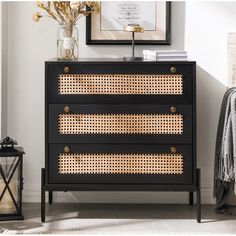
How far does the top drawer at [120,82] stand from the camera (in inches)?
124

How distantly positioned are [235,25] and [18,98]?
4.73 feet

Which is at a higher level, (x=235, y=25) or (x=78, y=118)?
(x=235, y=25)

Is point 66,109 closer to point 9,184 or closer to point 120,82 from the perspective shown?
point 120,82

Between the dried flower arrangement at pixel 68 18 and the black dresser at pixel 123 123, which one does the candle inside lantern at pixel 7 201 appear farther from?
the dried flower arrangement at pixel 68 18

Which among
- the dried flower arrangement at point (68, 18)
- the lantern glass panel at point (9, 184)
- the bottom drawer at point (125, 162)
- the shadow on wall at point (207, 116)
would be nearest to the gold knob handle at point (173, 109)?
the bottom drawer at point (125, 162)

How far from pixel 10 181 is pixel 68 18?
3.27 feet

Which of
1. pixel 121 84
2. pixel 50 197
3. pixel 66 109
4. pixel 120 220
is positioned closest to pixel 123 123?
pixel 121 84

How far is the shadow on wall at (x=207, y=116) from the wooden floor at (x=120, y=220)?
0.89ft

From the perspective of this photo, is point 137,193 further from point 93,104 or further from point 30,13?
point 30,13

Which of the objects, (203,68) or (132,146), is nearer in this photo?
(132,146)

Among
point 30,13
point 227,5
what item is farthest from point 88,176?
point 227,5

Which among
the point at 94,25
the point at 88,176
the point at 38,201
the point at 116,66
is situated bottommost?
the point at 38,201

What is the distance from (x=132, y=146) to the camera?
3.19 metres

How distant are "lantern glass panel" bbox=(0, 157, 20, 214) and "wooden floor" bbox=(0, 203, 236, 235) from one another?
0.09 meters
